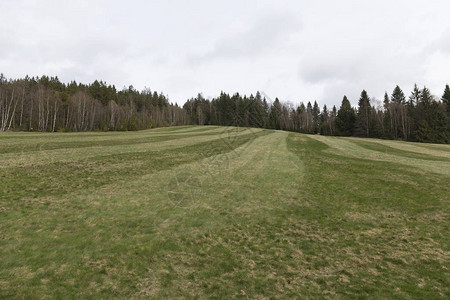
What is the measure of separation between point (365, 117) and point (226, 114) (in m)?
69.8

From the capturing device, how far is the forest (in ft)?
222

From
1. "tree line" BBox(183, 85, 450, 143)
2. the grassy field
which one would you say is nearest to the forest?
"tree line" BBox(183, 85, 450, 143)

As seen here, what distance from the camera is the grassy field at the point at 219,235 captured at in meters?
5.64

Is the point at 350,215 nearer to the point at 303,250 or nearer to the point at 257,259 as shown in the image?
the point at 303,250

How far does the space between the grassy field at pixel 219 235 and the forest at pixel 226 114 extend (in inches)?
2294

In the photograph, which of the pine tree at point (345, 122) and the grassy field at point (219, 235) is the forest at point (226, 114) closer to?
the pine tree at point (345, 122)

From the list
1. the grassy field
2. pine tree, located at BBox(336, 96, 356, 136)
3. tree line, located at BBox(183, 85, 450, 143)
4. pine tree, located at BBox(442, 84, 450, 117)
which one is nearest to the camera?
the grassy field

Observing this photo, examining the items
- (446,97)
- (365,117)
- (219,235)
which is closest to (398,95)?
(446,97)

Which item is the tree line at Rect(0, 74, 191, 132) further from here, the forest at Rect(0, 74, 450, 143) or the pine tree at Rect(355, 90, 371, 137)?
the pine tree at Rect(355, 90, 371, 137)

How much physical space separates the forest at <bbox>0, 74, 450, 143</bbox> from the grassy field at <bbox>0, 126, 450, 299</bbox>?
5826 cm

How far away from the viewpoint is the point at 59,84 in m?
109

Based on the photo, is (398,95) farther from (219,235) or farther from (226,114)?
(219,235)

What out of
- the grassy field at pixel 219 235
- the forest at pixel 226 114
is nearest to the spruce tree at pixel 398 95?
the forest at pixel 226 114

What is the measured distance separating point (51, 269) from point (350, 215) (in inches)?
491
